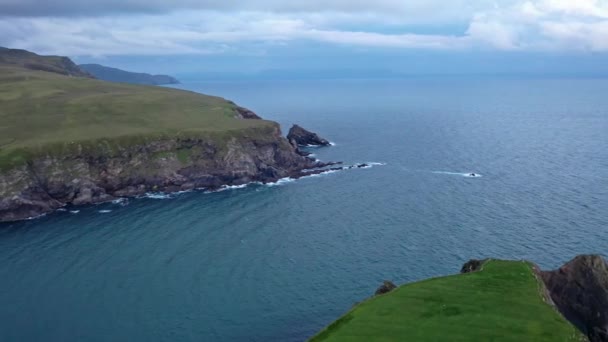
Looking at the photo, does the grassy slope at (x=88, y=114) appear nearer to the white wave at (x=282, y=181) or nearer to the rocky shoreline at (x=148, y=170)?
the rocky shoreline at (x=148, y=170)

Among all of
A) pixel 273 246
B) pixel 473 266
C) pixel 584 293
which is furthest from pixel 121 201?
pixel 584 293

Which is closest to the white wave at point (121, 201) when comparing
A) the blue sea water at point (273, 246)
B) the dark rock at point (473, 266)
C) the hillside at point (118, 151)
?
the blue sea water at point (273, 246)

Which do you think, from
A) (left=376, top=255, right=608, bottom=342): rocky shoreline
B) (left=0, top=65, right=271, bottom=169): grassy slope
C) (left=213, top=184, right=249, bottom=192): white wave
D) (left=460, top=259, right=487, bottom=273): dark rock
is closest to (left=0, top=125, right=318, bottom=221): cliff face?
(left=213, top=184, right=249, bottom=192): white wave

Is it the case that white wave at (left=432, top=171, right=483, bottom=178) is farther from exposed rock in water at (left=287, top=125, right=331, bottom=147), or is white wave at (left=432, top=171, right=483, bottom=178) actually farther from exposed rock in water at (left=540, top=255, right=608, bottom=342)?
exposed rock in water at (left=540, top=255, right=608, bottom=342)

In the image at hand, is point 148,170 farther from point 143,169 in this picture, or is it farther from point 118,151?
point 118,151

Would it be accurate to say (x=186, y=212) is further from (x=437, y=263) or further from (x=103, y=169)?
(x=437, y=263)
